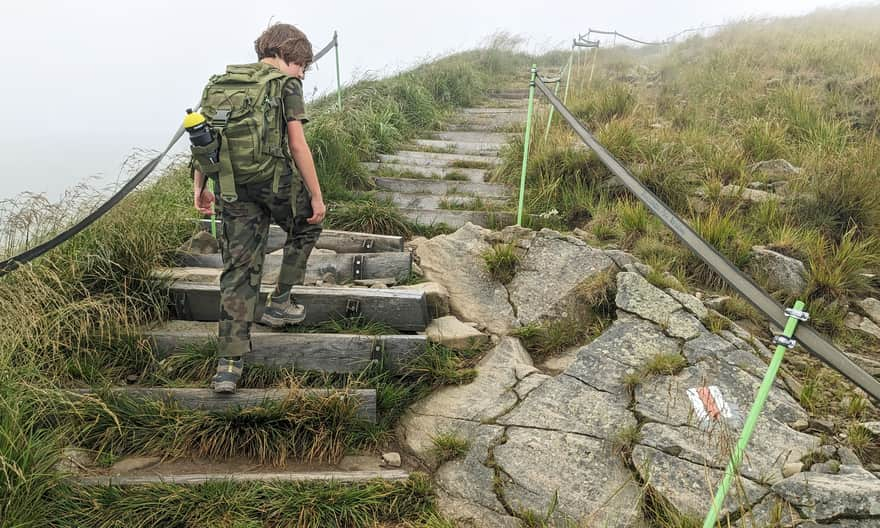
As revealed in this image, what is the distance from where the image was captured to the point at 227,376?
3.02 m

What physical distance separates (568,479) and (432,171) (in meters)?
4.91

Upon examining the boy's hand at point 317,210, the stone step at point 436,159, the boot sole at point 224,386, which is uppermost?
the boy's hand at point 317,210

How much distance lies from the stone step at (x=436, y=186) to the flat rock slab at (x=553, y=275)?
2005 millimetres

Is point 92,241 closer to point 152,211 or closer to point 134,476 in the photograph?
point 152,211

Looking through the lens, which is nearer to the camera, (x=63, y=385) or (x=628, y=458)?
(x=628, y=458)

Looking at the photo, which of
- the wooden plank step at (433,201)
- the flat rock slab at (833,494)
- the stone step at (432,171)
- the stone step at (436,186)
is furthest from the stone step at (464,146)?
the flat rock slab at (833,494)

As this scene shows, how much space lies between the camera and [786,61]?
8719 millimetres

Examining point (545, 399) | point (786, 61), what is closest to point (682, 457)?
point (545, 399)

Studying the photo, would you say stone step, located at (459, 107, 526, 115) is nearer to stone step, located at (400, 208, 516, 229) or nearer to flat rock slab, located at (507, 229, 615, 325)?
stone step, located at (400, 208, 516, 229)

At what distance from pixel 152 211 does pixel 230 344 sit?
1.67m

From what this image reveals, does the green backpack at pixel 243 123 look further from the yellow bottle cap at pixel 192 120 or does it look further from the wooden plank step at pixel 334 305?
the wooden plank step at pixel 334 305

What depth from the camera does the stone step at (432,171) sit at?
6.79 m

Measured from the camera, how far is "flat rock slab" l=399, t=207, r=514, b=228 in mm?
5465

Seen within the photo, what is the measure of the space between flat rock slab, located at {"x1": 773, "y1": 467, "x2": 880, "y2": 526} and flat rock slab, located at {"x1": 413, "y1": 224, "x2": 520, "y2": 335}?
1.91 meters
